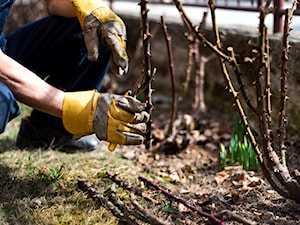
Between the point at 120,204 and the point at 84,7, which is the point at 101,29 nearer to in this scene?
the point at 84,7

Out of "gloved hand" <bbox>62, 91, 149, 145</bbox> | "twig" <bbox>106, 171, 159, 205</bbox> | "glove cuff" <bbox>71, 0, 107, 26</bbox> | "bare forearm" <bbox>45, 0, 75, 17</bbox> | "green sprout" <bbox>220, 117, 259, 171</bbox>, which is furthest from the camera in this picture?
"bare forearm" <bbox>45, 0, 75, 17</bbox>

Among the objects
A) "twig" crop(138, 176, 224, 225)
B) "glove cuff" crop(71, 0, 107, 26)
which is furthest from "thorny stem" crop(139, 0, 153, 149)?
"twig" crop(138, 176, 224, 225)

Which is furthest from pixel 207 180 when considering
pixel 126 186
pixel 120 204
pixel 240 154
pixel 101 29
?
pixel 101 29

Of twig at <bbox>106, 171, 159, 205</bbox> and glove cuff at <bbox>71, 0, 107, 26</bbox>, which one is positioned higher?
glove cuff at <bbox>71, 0, 107, 26</bbox>

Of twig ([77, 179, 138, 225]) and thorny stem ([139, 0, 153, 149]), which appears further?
thorny stem ([139, 0, 153, 149])

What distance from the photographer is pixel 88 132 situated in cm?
174

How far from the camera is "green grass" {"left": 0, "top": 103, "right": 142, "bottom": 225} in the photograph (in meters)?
1.67

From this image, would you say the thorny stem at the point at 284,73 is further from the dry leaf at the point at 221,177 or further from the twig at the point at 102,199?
the twig at the point at 102,199

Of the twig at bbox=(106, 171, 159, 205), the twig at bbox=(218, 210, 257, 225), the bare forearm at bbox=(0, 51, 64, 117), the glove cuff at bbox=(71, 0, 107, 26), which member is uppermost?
the glove cuff at bbox=(71, 0, 107, 26)

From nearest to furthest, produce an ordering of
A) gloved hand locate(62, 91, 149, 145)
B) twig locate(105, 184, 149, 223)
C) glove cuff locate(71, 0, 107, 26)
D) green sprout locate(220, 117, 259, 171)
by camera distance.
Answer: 1. twig locate(105, 184, 149, 223)
2. gloved hand locate(62, 91, 149, 145)
3. glove cuff locate(71, 0, 107, 26)
4. green sprout locate(220, 117, 259, 171)

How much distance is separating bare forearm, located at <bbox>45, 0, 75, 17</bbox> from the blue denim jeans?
3 cm

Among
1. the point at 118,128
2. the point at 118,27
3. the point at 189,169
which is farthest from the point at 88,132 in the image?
the point at 189,169

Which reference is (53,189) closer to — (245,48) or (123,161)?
(123,161)

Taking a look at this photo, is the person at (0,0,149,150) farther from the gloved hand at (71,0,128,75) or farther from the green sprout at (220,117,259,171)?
the green sprout at (220,117,259,171)
